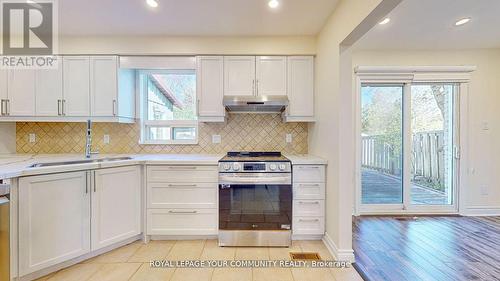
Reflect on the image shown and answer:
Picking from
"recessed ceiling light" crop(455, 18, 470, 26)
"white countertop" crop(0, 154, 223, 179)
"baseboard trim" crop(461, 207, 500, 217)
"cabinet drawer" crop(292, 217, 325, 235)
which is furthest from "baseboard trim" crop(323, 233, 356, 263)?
"recessed ceiling light" crop(455, 18, 470, 26)

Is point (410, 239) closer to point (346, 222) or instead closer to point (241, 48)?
point (346, 222)

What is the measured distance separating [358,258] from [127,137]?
3.21 m

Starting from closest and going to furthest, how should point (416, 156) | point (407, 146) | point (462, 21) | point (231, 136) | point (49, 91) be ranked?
1. point (462, 21)
2. point (49, 91)
3. point (231, 136)
4. point (407, 146)
5. point (416, 156)

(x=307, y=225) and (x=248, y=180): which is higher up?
(x=248, y=180)

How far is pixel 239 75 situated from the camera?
10.4 ft

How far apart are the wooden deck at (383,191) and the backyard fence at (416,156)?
4.1 inches

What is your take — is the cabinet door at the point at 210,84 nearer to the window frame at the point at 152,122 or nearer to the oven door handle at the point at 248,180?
the window frame at the point at 152,122

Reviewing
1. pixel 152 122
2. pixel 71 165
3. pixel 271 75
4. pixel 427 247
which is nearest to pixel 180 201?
pixel 71 165

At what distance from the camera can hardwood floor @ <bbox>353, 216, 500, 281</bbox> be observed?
218cm

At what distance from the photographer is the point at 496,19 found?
9.09 feet

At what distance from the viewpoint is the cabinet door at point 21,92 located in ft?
9.77

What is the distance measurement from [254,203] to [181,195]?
0.83 m

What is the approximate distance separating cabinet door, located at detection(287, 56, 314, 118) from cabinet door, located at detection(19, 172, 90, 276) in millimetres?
2445

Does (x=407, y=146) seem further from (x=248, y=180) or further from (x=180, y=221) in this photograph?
(x=180, y=221)
